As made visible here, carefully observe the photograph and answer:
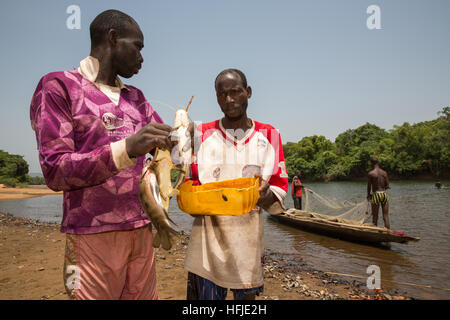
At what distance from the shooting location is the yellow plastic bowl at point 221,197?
5.49 feet

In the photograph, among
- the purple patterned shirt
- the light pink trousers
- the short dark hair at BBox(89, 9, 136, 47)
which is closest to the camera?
the purple patterned shirt

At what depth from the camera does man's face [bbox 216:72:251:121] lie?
1925 mm

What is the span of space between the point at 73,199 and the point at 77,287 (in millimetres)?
440

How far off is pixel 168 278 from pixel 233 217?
4194 mm

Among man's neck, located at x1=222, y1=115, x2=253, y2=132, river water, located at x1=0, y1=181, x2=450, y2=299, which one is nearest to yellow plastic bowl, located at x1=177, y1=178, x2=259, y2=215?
man's neck, located at x1=222, y1=115, x2=253, y2=132

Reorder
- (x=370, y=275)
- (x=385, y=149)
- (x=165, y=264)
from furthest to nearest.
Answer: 1. (x=385, y=149)
2. (x=370, y=275)
3. (x=165, y=264)

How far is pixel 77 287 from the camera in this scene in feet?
4.41

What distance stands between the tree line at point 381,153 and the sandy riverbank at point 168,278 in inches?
1891

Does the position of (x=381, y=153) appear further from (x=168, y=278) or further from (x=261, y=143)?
(x=261, y=143)

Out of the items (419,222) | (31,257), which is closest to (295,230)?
(419,222)

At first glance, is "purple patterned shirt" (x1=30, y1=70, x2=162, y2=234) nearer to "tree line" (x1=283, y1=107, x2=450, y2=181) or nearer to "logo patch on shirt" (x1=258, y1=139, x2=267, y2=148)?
"logo patch on shirt" (x1=258, y1=139, x2=267, y2=148)

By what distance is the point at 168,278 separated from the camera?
212 inches
